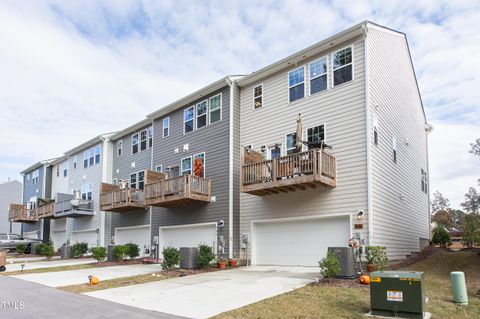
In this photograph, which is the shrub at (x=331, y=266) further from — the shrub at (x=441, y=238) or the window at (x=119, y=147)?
the window at (x=119, y=147)

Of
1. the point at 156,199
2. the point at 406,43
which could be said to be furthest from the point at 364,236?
the point at 406,43

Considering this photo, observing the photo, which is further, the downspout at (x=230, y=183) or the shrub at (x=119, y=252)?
the shrub at (x=119, y=252)

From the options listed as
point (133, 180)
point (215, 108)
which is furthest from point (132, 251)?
point (215, 108)

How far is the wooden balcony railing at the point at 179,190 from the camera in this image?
17.8 meters

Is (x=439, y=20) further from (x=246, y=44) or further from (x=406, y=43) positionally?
(x=246, y=44)

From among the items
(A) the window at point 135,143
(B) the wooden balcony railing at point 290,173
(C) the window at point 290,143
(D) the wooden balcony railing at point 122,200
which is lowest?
(D) the wooden balcony railing at point 122,200

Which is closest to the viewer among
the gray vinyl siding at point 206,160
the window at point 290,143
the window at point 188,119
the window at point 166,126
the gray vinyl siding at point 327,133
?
the gray vinyl siding at point 327,133

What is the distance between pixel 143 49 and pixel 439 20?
38.2 ft

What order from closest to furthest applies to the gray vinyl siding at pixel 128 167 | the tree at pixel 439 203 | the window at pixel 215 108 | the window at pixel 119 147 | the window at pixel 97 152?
the window at pixel 215 108
the gray vinyl siding at pixel 128 167
the window at pixel 119 147
the window at pixel 97 152
the tree at pixel 439 203

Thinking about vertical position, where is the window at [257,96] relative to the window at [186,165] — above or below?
above

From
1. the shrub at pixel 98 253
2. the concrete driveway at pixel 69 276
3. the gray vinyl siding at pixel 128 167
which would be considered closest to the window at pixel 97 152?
the gray vinyl siding at pixel 128 167

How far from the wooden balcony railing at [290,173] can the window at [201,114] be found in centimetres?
523

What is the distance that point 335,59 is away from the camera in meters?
15.2

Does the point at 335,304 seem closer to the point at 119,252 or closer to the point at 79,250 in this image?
the point at 119,252
